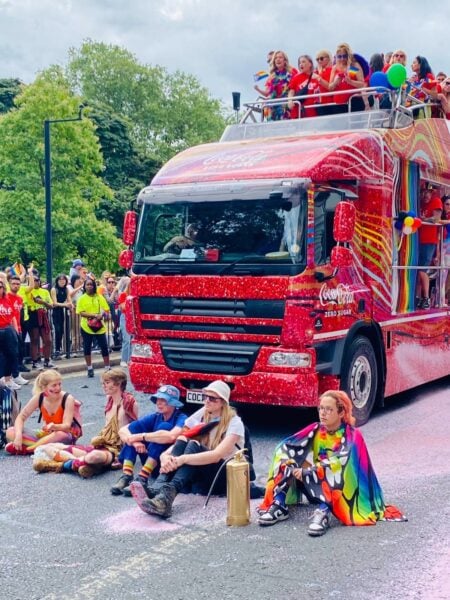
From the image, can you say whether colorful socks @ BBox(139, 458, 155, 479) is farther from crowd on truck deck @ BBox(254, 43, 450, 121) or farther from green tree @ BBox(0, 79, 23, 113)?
green tree @ BBox(0, 79, 23, 113)

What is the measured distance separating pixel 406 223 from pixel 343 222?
1872 mm

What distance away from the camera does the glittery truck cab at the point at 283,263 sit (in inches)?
342

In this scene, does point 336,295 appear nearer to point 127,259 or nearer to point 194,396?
point 194,396

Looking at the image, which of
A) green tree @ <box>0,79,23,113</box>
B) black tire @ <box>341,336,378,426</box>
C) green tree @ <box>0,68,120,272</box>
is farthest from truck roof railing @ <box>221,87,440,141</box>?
green tree @ <box>0,79,23,113</box>

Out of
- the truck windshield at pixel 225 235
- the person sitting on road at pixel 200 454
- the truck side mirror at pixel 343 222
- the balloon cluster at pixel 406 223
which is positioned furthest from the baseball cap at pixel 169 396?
the balloon cluster at pixel 406 223

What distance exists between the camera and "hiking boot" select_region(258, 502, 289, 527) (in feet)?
20.2

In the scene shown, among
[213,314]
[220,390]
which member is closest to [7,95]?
[213,314]

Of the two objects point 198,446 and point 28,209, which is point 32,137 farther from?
point 198,446

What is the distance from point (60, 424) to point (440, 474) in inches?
142

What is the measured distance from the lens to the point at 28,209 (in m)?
32.6

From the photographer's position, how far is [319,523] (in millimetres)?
6000

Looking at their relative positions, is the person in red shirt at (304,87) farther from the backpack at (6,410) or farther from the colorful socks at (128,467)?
the colorful socks at (128,467)

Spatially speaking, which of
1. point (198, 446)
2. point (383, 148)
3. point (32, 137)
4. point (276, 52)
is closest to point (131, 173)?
point (32, 137)

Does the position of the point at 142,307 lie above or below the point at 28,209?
below
